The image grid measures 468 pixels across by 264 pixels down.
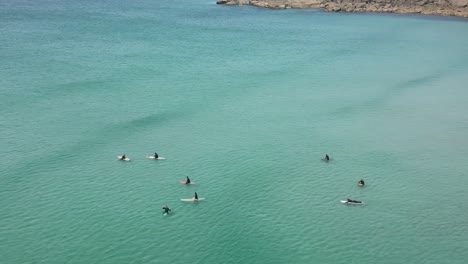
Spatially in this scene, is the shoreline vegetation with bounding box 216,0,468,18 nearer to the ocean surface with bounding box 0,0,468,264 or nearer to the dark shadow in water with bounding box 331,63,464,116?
the ocean surface with bounding box 0,0,468,264

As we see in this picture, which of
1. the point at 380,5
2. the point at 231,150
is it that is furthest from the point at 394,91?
the point at 380,5

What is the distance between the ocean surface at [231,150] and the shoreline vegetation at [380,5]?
27.8 metres

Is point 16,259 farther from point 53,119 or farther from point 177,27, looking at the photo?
point 177,27

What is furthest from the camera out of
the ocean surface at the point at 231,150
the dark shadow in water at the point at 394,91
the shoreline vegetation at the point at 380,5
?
the shoreline vegetation at the point at 380,5

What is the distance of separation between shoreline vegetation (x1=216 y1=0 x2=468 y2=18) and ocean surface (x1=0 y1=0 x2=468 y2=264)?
91.1 feet

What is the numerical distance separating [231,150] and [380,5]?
264 ft

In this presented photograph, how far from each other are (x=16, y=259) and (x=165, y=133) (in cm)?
1798

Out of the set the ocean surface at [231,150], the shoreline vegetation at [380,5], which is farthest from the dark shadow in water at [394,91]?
the shoreline vegetation at [380,5]

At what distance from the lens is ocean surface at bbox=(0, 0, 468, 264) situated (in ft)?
88.8

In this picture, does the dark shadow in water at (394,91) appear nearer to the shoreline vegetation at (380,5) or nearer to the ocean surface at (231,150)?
the ocean surface at (231,150)

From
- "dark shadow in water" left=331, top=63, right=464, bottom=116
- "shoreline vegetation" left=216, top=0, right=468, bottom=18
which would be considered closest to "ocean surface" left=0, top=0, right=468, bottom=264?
"dark shadow in water" left=331, top=63, right=464, bottom=116

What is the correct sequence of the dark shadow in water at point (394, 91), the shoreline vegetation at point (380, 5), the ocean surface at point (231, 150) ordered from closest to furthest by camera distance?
the ocean surface at point (231, 150), the dark shadow in water at point (394, 91), the shoreline vegetation at point (380, 5)

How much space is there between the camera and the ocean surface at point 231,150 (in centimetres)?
2706

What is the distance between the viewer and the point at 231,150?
126ft
